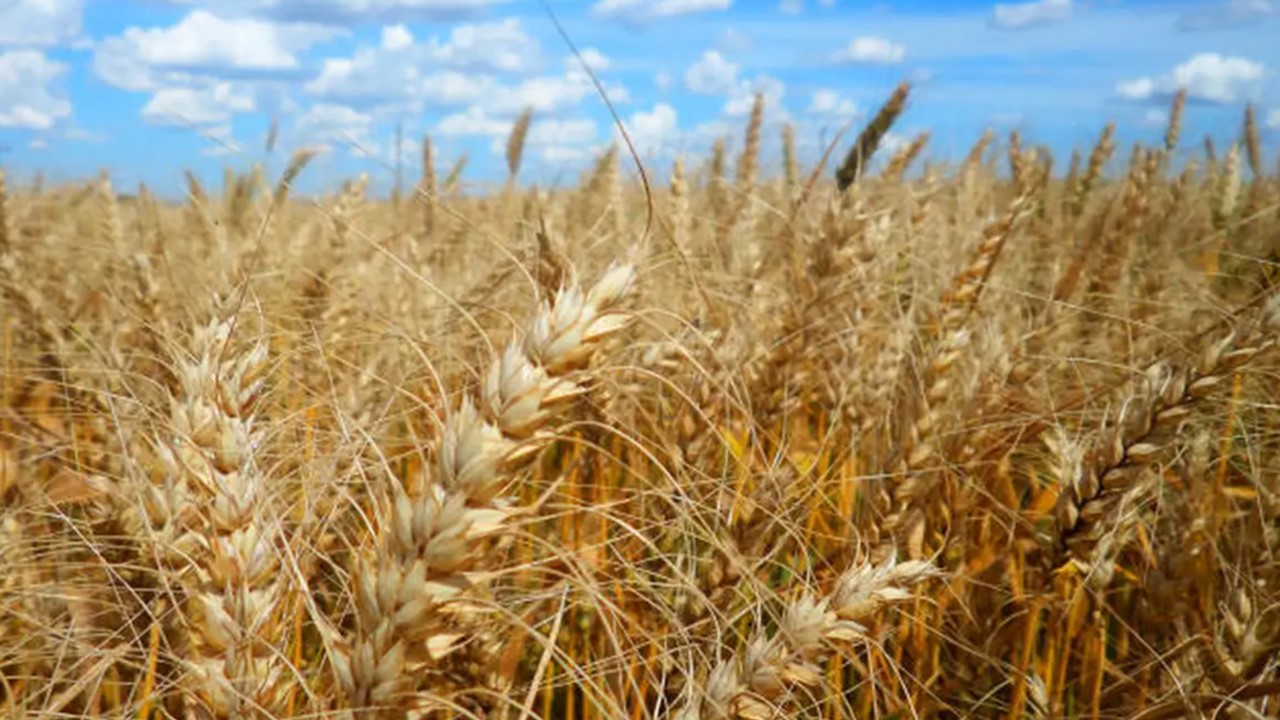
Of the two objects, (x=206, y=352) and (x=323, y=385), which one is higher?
(x=206, y=352)

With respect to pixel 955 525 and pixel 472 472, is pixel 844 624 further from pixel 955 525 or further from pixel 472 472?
pixel 955 525

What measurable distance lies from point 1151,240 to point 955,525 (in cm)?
264

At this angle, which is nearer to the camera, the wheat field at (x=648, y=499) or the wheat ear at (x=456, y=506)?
the wheat ear at (x=456, y=506)

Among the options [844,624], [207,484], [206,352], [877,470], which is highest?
[206,352]

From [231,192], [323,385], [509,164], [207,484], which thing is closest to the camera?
[207,484]

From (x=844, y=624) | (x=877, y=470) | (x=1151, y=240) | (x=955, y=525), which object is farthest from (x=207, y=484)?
(x=1151, y=240)

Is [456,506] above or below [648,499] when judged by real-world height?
above

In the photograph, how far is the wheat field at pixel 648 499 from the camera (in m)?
0.85

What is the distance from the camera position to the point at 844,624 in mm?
913

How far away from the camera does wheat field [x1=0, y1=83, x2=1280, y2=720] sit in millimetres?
847

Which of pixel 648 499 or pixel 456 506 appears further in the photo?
pixel 648 499

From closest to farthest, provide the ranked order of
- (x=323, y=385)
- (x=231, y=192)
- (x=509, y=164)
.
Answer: (x=323, y=385), (x=231, y=192), (x=509, y=164)

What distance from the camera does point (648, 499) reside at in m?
1.74

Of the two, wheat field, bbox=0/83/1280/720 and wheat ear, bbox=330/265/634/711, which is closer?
wheat ear, bbox=330/265/634/711
